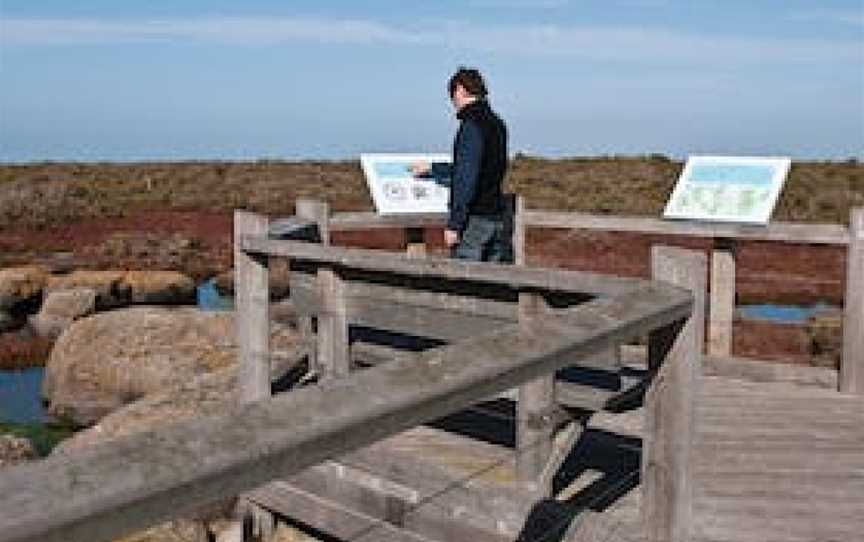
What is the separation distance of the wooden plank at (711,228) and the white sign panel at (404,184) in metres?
0.78

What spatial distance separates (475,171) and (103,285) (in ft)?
48.2

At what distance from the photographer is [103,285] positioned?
20.8m

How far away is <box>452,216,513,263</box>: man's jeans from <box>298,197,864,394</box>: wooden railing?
1048 mm

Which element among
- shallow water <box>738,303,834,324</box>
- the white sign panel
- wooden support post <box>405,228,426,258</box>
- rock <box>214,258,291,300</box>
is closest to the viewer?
the white sign panel

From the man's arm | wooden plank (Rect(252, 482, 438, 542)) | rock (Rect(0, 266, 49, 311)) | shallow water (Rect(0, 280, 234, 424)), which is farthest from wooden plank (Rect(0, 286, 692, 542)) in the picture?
rock (Rect(0, 266, 49, 311))

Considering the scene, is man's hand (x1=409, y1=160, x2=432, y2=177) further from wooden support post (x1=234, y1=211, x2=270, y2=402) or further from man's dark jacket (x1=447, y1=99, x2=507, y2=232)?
wooden support post (x1=234, y1=211, x2=270, y2=402)

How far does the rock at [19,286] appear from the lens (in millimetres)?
→ 21000

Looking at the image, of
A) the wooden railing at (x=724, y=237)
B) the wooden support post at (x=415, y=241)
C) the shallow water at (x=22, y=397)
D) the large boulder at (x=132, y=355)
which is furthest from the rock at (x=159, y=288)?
the wooden railing at (x=724, y=237)

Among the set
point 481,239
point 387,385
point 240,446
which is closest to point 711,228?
point 481,239

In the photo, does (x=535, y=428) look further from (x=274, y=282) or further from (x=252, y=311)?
(x=274, y=282)

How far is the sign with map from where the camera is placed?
355 inches

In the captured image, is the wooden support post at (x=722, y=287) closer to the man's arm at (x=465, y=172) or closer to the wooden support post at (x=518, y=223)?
the wooden support post at (x=518, y=223)

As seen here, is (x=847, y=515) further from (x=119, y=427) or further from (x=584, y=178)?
(x=584, y=178)

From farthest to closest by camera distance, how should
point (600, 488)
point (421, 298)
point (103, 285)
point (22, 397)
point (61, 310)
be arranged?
1. point (103, 285)
2. point (61, 310)
3. point (22, 397)
4. point (600, 488)
5. point (421, 298)
